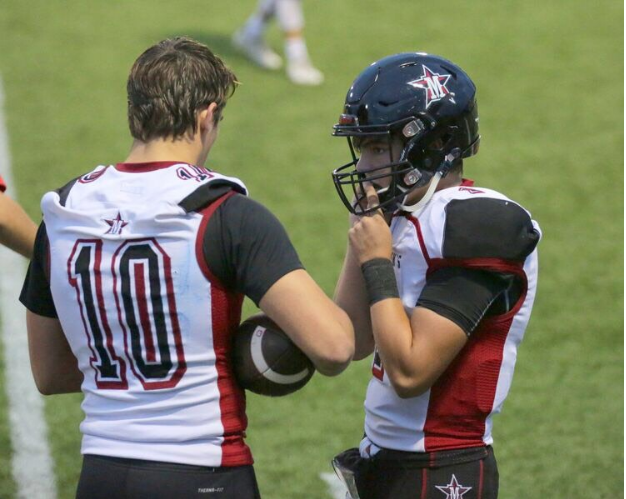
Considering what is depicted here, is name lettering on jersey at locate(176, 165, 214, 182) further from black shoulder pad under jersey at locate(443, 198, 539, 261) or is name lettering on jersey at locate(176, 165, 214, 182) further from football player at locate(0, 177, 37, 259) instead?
football player at locate(0, 177, 37, 259)

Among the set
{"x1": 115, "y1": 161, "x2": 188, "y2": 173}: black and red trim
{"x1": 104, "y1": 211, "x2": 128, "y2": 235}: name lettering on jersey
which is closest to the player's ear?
{"x1": 115, "y1": 161, "x2": 188, "y2": 173}: black and red trim

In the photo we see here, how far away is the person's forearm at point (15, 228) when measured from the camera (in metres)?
3.30

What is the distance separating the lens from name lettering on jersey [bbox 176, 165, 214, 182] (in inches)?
107

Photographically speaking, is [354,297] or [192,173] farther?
[354,297]

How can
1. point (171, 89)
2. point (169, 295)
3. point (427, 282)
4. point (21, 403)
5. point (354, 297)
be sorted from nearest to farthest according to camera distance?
point (169, 295)
point (171, 89)
point (427, 282)
point (354, 297)
point (21, 403)

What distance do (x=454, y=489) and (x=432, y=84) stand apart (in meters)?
1.16

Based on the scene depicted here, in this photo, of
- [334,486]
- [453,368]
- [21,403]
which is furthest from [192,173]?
[21,403]

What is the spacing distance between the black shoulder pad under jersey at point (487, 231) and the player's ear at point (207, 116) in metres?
0.68

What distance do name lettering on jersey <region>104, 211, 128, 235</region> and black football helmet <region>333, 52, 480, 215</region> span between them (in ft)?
2.22

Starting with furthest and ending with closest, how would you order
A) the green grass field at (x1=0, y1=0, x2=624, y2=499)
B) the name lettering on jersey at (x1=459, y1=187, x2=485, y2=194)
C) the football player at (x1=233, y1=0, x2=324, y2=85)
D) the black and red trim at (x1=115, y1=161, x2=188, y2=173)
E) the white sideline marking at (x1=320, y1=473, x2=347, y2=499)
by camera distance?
the football player at (x1=233, y1=0, x2=324, y2=85)
the green grass field at (x1=0, y1=0, x2=624, y2=499)
the white sideline marking at (x1=320, y1=473, x2=347, y2=499)
the name lettering on jersey at (x1=459, y1=187, x2=485, y2=194)
the black and red trim at (x1=115, y1=161, x2=188, y2=173)

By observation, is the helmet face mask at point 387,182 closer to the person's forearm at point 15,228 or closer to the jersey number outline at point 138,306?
the jersey number outline at point 138,306

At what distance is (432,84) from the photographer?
310cm

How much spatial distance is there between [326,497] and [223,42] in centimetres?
683

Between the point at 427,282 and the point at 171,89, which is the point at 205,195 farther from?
the point at 427,282
